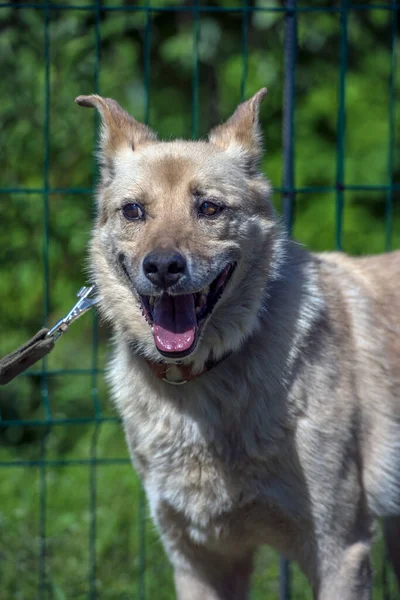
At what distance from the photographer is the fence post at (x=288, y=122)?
12.5 feet

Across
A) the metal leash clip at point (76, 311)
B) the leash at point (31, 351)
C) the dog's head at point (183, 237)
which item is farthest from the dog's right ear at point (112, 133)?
the leash at point (31, 351)

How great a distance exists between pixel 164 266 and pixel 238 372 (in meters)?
0.53

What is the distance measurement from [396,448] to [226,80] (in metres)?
3.32

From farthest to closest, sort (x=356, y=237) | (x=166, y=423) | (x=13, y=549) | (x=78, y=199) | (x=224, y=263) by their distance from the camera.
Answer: (x=356, y=237) → (x=78, y=199) → (x=13, y=549) → (x=166, y=423) → (x=224, y=263)

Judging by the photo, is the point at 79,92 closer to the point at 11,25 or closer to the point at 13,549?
the point at 11,25

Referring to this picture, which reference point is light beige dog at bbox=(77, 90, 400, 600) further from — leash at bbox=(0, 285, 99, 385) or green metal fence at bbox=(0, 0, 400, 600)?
green metal fence at bbox=(0, 0, 400, 600)

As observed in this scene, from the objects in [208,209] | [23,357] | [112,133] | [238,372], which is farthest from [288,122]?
[23,357]

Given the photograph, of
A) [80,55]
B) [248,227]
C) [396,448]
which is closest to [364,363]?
[396,448]

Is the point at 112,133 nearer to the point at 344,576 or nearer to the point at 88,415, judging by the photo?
the point at 344,576

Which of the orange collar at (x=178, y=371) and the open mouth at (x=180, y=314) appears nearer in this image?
the open mouth at (x=180, y=314)

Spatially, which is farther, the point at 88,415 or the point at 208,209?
→ the point at 88,415

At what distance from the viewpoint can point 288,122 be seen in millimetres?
3855

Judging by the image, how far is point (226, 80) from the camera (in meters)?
5.84

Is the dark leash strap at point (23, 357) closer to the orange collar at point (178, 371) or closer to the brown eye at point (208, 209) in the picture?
the orange collar at point (178, 371)
